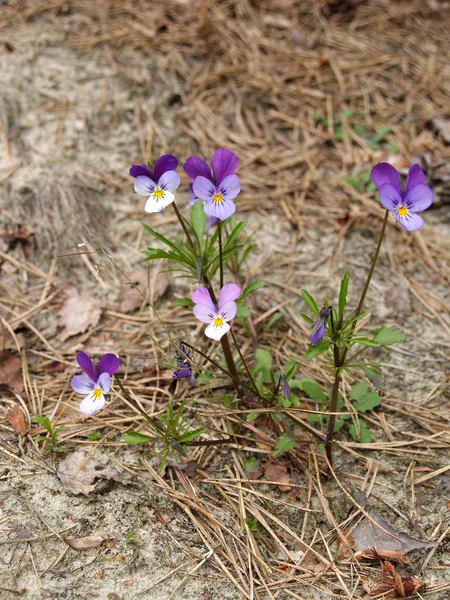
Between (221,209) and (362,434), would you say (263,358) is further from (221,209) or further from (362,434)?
(221,209)

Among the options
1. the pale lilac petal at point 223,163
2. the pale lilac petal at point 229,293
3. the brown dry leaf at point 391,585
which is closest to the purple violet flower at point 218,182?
the pale lilac petal at point 223,163

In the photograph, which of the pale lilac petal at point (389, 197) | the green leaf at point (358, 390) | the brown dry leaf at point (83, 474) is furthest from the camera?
the green leaf at point (358, 390)

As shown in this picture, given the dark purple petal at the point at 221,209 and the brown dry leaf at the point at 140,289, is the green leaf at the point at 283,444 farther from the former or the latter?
the brown dry leaf at the point at 140,289

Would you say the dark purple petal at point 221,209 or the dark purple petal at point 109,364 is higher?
the dark purple petal at point 221,209

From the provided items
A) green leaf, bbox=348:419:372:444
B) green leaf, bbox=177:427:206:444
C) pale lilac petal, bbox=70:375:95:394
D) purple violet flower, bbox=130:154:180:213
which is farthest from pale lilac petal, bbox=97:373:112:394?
green leaf, bbox=348:419:372:444

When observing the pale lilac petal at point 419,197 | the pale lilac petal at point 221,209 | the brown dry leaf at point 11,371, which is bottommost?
the brown dry leaf at point 11,371

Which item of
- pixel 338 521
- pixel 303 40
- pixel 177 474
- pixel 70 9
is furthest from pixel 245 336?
pixel 70 9

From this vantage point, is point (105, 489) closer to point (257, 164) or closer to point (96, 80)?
point (257, 164)
